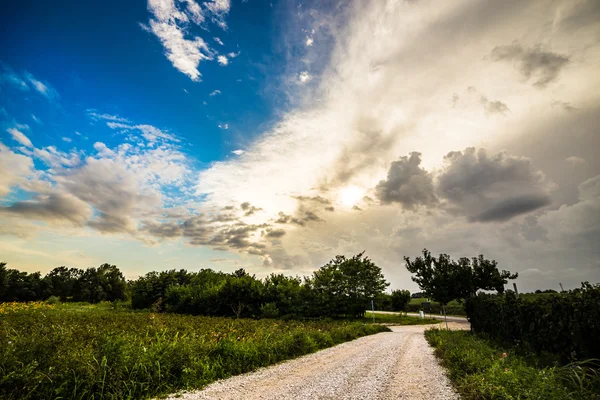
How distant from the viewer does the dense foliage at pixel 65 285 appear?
62.1 m

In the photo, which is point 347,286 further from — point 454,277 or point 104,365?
point 104,365

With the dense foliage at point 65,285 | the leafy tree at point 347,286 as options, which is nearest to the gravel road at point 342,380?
the leafy tree at point 347,286

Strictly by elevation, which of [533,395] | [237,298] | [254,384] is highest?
[237,298]

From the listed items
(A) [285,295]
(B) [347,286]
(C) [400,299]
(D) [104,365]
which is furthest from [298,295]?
(C) [400,299]

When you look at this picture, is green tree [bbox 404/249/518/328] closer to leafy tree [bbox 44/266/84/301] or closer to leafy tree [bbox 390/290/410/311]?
leafy tree [bbox 390/290/410/311]

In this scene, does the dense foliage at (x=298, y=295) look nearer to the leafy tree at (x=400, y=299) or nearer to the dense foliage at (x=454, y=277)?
the dense foliage at (x=454, y=277)

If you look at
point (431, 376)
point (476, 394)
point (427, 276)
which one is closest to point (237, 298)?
point (427, 276)

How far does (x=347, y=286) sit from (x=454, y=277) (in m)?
10.3

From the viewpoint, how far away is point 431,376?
8141 millimetres

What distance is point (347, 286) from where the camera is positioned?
29.1 m

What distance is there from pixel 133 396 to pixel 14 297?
270 ft

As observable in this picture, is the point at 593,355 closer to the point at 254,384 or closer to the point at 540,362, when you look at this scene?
the point at 540,362

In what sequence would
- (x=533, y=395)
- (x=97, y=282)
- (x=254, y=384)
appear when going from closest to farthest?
(x=533, y=395) → (x=254, y=384) → (x=97, y=282)

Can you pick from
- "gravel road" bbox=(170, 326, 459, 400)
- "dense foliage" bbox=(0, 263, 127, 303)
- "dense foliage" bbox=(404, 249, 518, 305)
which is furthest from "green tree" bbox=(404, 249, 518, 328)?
"dense foliage" bbox=(0, 263, 127, 303)
